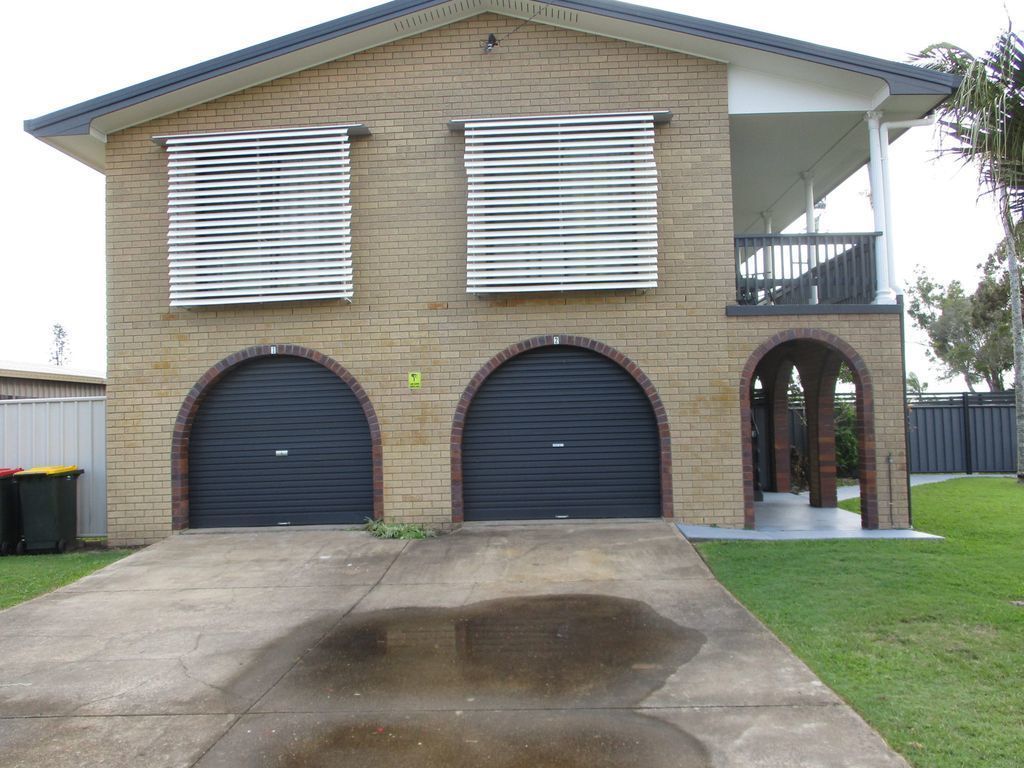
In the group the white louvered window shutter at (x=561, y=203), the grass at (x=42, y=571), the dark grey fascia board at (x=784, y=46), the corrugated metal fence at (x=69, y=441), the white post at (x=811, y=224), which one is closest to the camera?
the grass at (x=42, y=571)

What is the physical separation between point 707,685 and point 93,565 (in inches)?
304

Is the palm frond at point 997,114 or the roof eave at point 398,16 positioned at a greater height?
the roof eave at point 398,16

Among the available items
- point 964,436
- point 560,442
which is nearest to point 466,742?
point 560,442

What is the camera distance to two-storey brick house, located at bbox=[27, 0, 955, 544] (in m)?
10.2

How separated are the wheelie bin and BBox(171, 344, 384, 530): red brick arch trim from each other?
225 centimetres

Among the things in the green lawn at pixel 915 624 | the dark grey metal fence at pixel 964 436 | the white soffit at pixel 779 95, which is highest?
the white soffit at pixel 779 95

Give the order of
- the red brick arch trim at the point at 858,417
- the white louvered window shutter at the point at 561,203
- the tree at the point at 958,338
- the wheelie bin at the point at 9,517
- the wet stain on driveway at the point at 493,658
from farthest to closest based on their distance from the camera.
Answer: the tree at the point at 958,338 < the wheelie bin at the point at 9,517 < the white louvered window shutter at the point at 561,203 < the red brick arch trim at the point at 858,417 < the wet stain on driveway at the point at 493,658

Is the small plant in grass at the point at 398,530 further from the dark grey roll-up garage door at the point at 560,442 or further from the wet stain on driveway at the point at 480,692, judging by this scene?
the wet stain on driveway at the point at 480,692

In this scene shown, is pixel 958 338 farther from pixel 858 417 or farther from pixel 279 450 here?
pixel 279 450

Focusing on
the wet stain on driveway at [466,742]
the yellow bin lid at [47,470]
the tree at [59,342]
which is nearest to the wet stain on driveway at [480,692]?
the wet stain on driveway at [466,742]

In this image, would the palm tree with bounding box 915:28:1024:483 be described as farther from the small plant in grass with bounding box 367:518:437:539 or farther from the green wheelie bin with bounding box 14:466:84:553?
the green wheelie bin with bounding box 14:466:84:553

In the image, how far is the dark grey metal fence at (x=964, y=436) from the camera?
18.4 m

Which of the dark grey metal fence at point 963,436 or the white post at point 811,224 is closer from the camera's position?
the white post at point 811,224

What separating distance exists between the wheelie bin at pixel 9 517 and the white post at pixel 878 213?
1211 centimetres
